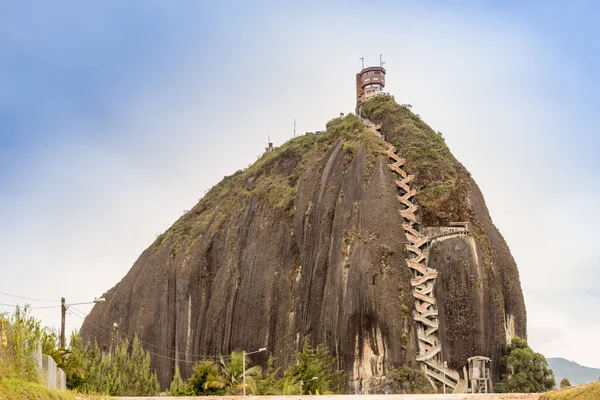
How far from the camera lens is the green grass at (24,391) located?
1978 cm

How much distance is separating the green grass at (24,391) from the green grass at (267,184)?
1808 inches

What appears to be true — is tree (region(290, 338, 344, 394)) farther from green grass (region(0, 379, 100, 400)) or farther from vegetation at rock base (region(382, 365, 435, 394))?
green grass (region(0, 379, 100, 400))

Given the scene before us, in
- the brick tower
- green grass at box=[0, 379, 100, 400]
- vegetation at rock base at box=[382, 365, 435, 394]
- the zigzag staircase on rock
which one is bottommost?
vegetation at rock base at box=[382, 365, 435, 394]

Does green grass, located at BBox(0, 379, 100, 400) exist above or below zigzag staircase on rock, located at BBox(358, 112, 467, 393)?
below

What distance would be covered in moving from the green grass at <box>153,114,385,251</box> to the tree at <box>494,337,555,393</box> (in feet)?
66.3

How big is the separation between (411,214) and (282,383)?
1568cm

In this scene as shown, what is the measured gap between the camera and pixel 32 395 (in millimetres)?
21031

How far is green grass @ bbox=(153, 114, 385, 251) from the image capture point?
240 ft

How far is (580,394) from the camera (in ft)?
72.5

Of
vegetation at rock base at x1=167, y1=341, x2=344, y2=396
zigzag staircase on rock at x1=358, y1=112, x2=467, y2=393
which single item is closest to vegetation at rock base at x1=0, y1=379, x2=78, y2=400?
vegetation at rock base at x1=167, y1=341, x2=344, y2=396

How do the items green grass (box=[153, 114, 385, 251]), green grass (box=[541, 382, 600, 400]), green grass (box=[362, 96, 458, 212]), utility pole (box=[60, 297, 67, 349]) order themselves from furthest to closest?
green grass (box=[153, 114, 385, 251]), green grass (box=[362, 96, 458, 212]), utility pole (box=[60, 297, 67, 349]), green grass (box=[541, 382, 600, 400])

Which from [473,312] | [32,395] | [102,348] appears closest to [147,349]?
[102,348]

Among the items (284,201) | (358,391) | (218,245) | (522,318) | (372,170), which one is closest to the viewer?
(358,391)

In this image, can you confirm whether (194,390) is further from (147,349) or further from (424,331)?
(147,349)
